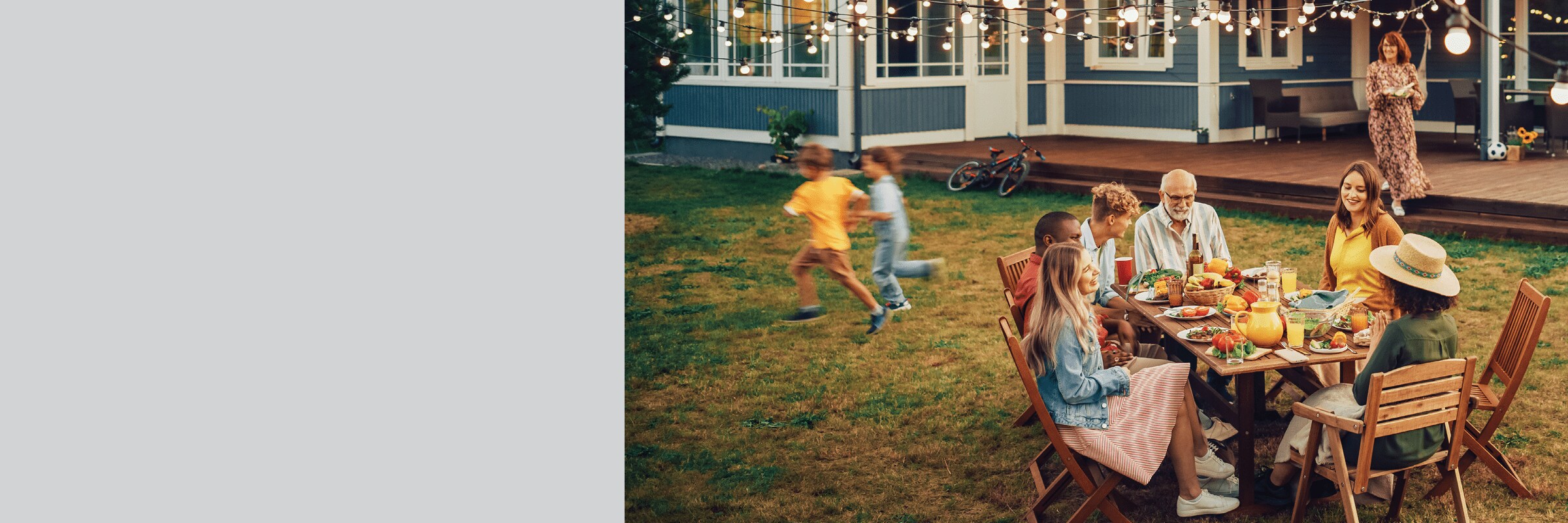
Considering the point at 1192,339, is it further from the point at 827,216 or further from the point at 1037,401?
the point at 827,216

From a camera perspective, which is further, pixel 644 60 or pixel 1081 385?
pixel 644 60

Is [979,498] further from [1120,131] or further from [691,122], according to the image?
[691,122]

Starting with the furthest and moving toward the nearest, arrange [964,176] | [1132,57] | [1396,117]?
[1132,57], [964,176], [1396,117]

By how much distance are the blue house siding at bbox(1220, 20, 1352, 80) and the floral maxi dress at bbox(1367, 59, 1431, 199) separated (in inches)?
217

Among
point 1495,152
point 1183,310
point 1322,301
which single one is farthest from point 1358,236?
point 1495,152

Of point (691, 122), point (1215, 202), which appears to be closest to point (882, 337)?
point (1215, 202)

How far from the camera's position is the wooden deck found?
34.6 feet

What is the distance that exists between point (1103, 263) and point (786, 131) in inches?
459

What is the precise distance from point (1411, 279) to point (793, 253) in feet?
23.2

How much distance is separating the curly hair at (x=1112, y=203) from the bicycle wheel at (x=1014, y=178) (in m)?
8.27

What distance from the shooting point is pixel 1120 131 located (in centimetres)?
1728

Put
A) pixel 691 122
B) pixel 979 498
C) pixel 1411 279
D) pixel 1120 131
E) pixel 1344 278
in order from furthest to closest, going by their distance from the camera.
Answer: pixel 691 122
pixel 1120 131
pixel 1344 278
pixel 979 498
pixel 1411 279

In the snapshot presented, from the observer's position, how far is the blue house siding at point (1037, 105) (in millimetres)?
17891

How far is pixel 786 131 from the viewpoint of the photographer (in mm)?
17125
